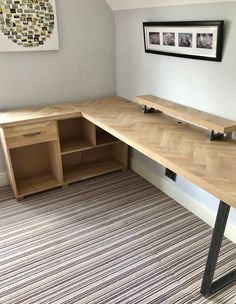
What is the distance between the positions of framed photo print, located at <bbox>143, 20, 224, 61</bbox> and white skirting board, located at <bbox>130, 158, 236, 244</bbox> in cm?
115

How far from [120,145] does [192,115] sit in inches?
47.6

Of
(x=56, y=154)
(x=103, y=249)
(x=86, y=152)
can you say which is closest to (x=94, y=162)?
(x=86, y=152)

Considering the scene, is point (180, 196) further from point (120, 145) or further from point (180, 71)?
point (180, 71)

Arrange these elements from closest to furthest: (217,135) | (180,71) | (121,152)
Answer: (217,135), (180,71), (121,152)

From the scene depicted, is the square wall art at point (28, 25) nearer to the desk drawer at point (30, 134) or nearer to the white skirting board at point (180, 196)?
the desk drawer at point (30, 134)

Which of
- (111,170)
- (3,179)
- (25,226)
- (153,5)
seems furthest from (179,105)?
(3,179)

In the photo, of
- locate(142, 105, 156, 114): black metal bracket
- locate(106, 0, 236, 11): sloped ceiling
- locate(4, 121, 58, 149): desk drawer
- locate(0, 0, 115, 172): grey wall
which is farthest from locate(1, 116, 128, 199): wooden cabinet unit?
locate(106, 0, 236, 11): sloped ceiling

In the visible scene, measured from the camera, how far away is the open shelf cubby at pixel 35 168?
8.49 feet

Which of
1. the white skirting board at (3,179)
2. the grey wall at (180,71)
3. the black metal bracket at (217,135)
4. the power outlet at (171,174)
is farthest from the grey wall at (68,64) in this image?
the black metal bracket at (217,135)

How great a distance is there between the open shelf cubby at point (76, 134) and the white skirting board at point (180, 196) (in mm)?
579

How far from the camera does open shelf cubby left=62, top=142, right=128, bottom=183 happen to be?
284 cm

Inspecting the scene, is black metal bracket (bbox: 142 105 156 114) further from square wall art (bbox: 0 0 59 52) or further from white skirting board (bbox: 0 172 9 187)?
white skirting board (bbox: 0 172 9 187)

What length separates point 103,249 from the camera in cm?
196

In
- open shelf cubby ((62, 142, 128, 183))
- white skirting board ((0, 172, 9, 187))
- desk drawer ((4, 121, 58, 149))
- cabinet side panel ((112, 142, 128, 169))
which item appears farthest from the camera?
cabinet side panel ((112, 142, 128, 169))
